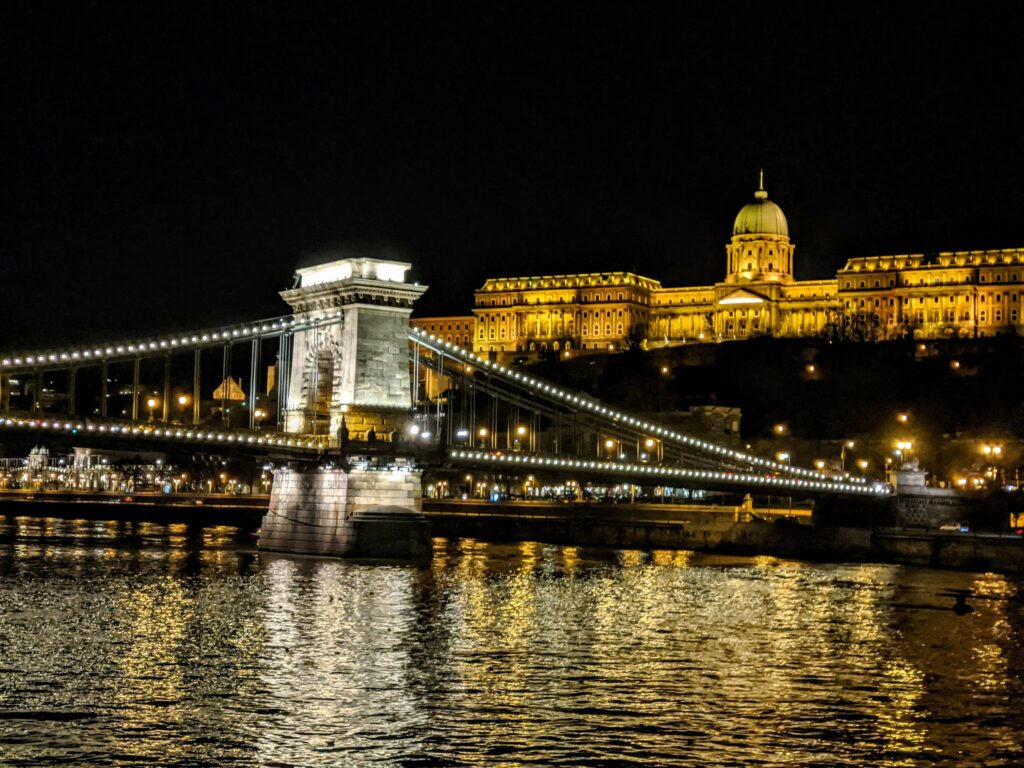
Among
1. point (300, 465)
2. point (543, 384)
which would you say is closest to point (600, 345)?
point (543, 384)

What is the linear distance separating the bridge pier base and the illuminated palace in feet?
358

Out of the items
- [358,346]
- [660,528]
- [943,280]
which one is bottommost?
[660,528]

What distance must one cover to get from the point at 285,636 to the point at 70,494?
73.7 metres

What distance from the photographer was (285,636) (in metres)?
28.8

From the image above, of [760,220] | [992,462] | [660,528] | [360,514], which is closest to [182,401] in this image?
[360,514]

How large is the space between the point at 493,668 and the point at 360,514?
62.1 ft

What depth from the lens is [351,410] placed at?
4519 cm

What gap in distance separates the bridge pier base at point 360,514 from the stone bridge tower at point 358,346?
1474 millimetres

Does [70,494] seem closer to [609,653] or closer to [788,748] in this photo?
[609,653]

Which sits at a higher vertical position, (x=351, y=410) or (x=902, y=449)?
(x=902, y=449)

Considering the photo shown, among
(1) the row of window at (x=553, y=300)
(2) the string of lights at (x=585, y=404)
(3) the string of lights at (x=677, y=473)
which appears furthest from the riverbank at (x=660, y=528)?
(1) the row of window at (x=553, y=300)

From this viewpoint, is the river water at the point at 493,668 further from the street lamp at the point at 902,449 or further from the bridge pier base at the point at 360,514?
the street lamp at the point at 902,449

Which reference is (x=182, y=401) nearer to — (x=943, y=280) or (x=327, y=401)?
(x=327, y=401)

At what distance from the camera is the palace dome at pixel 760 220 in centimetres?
16675
